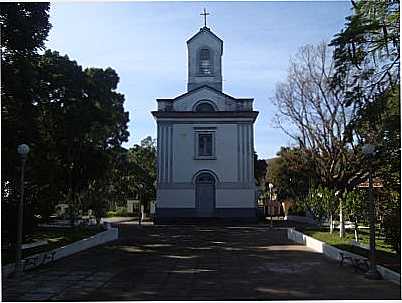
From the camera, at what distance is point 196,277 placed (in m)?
9.78

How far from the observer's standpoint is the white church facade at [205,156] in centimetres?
2706

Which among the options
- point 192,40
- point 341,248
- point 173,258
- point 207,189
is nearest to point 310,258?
point 341,248

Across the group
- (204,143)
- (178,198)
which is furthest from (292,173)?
(178,198)

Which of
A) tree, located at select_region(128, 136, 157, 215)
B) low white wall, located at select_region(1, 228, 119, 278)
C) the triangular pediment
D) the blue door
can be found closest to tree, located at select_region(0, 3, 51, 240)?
low white wall, located at select_region(1, 228, 119, 278)

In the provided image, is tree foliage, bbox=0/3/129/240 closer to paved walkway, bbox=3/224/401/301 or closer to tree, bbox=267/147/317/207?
paved walkway, bbox=3/224/401/301

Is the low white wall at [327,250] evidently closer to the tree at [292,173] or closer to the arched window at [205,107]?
the tree at [292,173]

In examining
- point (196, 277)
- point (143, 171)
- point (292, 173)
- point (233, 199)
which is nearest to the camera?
point (196, 277)

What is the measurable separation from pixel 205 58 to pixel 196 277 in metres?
21.2

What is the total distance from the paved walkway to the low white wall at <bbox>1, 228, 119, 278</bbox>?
244 millimetres

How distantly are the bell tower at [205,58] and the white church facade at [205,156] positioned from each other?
Answer: 1377 mm

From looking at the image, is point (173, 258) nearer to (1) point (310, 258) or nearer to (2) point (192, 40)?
(1) point (310, 258)

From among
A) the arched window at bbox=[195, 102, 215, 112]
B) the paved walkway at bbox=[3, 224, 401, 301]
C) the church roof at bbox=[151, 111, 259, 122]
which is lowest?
the paved walkway at bbox=[3, 224, 401, 301]

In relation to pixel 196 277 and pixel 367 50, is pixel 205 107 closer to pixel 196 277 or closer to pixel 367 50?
pixel 367 50

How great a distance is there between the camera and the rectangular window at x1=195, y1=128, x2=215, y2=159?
27470 millimetres
